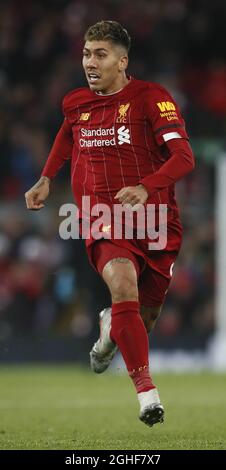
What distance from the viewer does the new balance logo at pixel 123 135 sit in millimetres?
6723

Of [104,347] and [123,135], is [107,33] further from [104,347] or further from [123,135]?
A: [104,347]

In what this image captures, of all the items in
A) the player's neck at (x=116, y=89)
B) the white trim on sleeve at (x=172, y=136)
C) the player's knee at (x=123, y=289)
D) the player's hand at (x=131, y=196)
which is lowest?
the player's knee at (x=123, y=289)

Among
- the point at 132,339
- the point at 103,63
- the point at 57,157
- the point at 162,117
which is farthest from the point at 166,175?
the point at 57,157

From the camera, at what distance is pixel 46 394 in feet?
35.2

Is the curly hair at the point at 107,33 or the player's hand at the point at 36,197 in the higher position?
the curly hair at the point at 107,33

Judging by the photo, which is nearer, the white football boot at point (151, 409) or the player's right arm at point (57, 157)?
the white football boot at point (151, 409)

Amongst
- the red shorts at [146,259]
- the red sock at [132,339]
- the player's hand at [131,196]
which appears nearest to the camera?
the player's hand at [131,196]

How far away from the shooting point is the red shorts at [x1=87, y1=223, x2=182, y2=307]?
658cm

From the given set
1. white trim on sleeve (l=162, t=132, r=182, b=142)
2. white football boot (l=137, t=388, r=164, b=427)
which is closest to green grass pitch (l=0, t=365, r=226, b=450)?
white football boot (l=137, t=388, r=164, b=427)

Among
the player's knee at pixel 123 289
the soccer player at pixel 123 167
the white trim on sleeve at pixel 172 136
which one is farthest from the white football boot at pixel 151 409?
the white trim on sleeve at pixel 172 136

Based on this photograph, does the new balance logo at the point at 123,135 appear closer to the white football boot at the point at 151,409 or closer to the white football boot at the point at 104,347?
the white football boot at the point at 104,347

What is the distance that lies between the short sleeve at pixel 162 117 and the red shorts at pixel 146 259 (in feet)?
2.10

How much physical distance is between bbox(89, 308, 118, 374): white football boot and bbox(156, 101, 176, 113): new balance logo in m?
1.30
